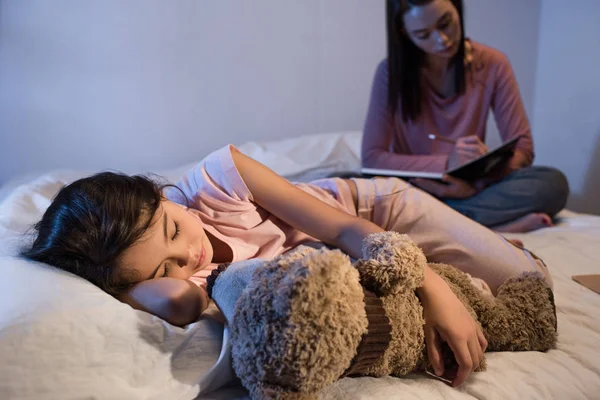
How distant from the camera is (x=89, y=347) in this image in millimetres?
558

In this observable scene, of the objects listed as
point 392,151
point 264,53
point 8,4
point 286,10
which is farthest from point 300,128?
point 8,4

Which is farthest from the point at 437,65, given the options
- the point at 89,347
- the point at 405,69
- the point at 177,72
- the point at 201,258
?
the point at 89,347

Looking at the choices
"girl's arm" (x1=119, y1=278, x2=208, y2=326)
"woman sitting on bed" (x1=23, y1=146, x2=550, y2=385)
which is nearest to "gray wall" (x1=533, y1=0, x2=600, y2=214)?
"woman sitting on bed" (x1=23, y1=146, x2=550, y2=385)

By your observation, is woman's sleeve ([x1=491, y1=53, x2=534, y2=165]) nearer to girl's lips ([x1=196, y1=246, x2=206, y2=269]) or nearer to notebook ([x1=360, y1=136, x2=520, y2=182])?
notebook ([x1=360, y1=136, x2=520, y2=182])

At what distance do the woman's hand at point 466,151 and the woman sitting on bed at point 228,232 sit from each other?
47cm

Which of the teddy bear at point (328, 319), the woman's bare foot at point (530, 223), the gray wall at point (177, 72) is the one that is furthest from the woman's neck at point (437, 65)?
the teddy bear at point (328, 319)

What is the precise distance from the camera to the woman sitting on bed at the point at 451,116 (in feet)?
4.38

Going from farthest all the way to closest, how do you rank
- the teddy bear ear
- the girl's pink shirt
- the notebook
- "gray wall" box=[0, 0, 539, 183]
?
"gray wall" box=[0, 0, 539, 183]
the notebook
the girl's pink shirt
the teddy bear ear

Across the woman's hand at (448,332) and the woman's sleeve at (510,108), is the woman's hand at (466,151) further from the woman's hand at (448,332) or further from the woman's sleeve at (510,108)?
the woman's hand at (448,332)

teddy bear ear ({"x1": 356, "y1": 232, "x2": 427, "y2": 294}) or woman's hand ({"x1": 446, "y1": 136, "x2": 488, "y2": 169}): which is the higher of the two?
teddy bear ear ({"x1": 356, "y1": 232, "x2": 427, "y2": 294})

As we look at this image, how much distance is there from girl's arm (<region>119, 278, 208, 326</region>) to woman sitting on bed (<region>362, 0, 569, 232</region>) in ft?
2.81

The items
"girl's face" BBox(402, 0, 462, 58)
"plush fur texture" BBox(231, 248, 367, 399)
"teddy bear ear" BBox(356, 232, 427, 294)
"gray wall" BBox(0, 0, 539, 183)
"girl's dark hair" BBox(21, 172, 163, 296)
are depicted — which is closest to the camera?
"plush fur texture" BBox(231, 248, 367, 399)

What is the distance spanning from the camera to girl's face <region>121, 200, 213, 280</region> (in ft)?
2.27

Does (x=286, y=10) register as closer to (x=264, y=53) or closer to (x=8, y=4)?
(x=264, y=53)
